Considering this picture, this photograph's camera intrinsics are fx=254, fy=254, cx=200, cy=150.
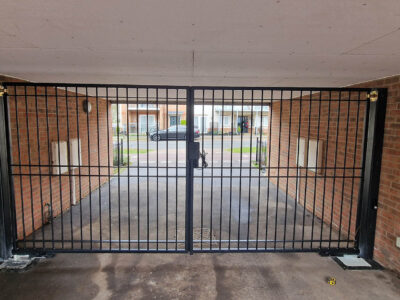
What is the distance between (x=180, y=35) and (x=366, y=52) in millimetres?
1631

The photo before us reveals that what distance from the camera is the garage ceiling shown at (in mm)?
1424

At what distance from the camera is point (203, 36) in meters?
1.90

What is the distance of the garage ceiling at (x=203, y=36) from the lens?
142cm

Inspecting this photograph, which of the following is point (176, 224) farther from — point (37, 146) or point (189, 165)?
point (37, 146)

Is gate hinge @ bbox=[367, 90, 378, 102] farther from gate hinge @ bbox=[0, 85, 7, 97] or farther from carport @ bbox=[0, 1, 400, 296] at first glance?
gate hinge @ bbox=[0, 85, 7, 97]

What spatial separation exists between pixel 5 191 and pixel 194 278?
2.70m

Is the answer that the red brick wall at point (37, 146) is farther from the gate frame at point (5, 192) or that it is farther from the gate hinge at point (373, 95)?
the gate hinge at point (373, 95)

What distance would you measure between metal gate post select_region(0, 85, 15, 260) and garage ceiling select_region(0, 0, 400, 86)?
0.56 meters

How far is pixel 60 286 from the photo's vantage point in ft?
9.64

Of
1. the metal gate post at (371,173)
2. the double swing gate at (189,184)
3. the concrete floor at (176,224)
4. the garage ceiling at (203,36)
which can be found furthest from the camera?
the concrete floor at (176,224)

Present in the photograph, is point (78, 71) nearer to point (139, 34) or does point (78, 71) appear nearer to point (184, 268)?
point (139, 34)

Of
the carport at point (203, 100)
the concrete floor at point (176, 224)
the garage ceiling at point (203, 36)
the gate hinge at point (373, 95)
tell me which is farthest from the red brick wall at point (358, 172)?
the garage ceiling at point (203, 36)

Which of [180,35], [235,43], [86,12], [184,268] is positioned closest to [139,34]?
[180,35]

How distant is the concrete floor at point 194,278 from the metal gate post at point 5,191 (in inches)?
17.0
